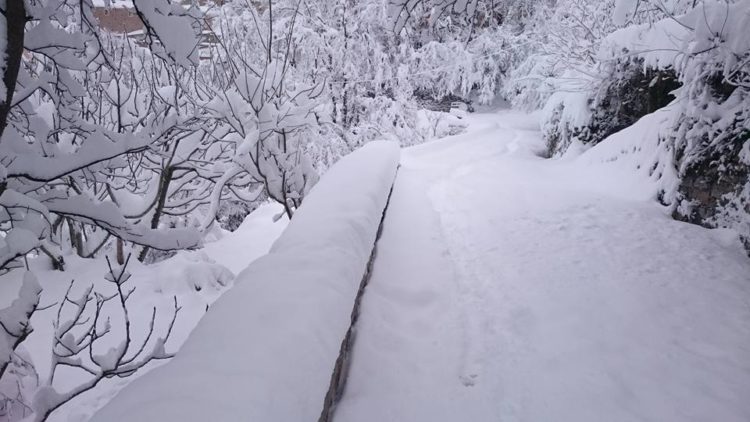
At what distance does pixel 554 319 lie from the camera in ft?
10.3

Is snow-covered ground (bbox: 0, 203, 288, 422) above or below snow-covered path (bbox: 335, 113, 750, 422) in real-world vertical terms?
→ below

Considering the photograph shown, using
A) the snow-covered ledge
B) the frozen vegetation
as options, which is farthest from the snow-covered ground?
the snow-covered ledge

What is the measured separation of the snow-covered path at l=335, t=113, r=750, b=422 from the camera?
2.40m

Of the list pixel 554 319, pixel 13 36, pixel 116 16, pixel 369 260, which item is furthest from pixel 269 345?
pixel 116 16

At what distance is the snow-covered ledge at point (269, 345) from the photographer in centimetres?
137

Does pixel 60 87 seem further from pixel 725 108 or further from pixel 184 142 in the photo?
pixel 725 108

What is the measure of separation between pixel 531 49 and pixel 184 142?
16436 millimetres

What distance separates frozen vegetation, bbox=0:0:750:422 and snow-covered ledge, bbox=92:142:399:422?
1cm

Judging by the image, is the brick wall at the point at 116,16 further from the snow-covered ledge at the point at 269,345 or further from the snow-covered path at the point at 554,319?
the snow-covered path at the point at 554,319

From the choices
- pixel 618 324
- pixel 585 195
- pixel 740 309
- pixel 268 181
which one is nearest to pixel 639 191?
pixel 585 195

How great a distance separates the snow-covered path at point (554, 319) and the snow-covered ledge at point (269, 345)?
668mm

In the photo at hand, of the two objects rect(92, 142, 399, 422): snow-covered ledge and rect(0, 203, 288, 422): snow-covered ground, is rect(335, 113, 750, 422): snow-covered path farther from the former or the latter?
rect(0, 203, 288, 422): snow-covered ground

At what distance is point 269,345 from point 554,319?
91.6 inches

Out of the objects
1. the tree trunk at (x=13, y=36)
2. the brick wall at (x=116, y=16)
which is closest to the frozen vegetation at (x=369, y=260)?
the tree trunk at (x=13, y=36)
